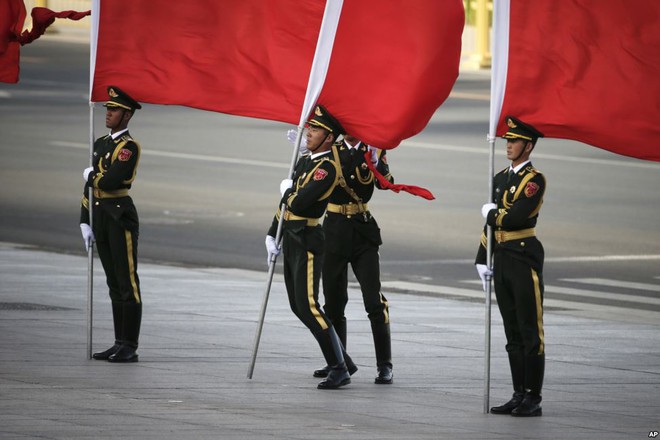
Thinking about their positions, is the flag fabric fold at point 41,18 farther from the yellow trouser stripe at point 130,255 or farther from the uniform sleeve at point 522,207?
the uniform sleeve at point 522,207

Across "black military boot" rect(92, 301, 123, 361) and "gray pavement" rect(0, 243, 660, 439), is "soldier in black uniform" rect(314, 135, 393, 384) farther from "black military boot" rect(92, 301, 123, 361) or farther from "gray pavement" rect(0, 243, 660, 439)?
"black military boot" rect(92, 301, 123, 361)

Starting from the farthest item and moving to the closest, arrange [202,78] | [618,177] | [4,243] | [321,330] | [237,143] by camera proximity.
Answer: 1. [237,143]
2. [618,177]
3. [4,243]
4. [202,78]
5. [321,330]

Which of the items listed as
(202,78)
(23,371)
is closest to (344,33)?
(202,78)

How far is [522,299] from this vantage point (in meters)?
12.0

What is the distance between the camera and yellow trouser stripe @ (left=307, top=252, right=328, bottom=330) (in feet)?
42.4

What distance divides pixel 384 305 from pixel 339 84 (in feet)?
5.59

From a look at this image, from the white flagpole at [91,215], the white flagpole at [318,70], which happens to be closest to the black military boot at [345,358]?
the white flagpole at [318,70]

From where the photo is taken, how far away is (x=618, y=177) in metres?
30.3

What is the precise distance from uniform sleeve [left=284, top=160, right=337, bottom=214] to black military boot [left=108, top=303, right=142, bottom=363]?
1.88 meters

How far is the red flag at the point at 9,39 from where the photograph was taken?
15.6 metres

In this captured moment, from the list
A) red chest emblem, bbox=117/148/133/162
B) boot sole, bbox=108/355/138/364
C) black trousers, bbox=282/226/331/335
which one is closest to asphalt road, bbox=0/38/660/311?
black trousers, bbox=282/226/331/335

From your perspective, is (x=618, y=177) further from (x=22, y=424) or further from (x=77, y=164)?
(x=22, y=424)

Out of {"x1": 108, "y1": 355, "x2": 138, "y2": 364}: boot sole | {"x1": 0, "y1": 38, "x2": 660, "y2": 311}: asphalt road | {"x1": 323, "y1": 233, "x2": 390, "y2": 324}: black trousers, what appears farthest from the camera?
{"x1": 0, "y1": 38, "x2": 660, "y2": 311}: asphalt road

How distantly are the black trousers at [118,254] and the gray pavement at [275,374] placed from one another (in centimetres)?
54
